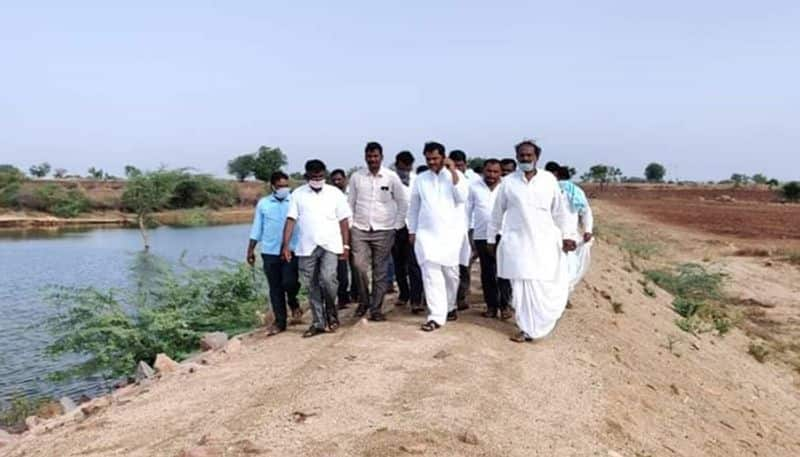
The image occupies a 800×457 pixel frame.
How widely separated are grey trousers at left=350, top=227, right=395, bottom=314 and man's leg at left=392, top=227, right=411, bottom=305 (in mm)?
313

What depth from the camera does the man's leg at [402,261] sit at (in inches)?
291

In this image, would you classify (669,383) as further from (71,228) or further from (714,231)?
(71,228)

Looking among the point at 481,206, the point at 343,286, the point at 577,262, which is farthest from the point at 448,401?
the point at 343,286

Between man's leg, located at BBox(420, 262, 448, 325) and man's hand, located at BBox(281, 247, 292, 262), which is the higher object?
A: man's hand, located at BBox(281, 247, 292, 262)

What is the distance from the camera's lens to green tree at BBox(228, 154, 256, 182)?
7694 centimetres

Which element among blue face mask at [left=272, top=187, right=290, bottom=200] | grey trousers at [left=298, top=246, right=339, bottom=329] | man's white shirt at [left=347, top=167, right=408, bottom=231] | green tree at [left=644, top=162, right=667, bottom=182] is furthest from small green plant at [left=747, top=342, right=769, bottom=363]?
green tree at [left=644, top=162, right=667, bottom=182]

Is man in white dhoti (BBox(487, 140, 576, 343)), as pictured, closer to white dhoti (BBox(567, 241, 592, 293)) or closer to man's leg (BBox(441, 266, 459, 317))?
man's leg (BBox(441, 266, 459, 317))

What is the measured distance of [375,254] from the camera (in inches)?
277

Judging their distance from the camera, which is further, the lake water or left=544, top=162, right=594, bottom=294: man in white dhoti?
the lake water

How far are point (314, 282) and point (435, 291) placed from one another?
44.1 inches

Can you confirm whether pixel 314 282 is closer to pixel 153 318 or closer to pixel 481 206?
pixel 481 206

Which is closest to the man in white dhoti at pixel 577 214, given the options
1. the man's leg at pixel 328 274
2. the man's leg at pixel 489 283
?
the man's leg at pixel 489 283

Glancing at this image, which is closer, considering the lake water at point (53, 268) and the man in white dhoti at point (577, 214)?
the man in white dhoti at point (577, 214)

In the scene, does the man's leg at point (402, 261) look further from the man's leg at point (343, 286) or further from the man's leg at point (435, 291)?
the man's leg at point (435, 291)
